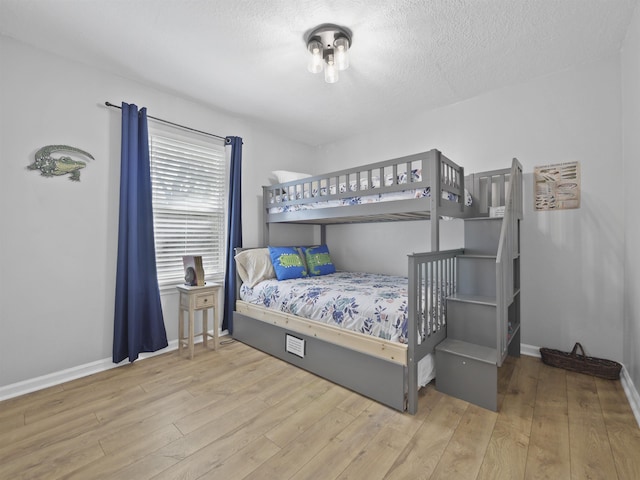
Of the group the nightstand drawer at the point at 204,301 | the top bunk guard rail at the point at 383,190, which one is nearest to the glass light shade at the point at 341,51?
the top bunk guard rail at the point at 383,190

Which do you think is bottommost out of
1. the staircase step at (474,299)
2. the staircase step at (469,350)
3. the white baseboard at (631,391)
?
the white baseboard at (631,391)

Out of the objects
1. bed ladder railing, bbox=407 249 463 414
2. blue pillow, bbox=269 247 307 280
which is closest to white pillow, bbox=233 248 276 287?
blue pillow, bbox=269 247 307 280

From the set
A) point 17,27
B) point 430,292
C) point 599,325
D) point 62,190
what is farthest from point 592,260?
→ point 17,27

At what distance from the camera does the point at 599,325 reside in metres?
2.33

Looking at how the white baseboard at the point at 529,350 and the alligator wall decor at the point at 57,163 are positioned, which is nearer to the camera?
the alligator wall decor at the point at 57,163

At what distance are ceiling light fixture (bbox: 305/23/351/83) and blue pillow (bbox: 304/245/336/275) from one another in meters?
1.95

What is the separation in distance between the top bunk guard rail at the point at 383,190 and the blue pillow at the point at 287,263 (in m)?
0.38

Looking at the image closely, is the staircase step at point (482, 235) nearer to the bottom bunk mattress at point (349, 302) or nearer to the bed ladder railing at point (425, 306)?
the bed ladder railing at point (425, 306)

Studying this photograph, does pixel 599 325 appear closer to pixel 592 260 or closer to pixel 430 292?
pixel 592 260

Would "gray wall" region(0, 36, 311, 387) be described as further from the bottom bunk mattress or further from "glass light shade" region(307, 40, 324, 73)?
"glass light shade" region(307, 40, 324, 73)

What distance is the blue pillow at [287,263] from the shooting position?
10.1 ft

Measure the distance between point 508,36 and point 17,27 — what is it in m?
3.27

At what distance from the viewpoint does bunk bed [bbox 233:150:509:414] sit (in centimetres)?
180

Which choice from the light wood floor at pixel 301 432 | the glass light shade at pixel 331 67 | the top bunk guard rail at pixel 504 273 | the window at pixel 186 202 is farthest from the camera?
the window at pixel 186 202
